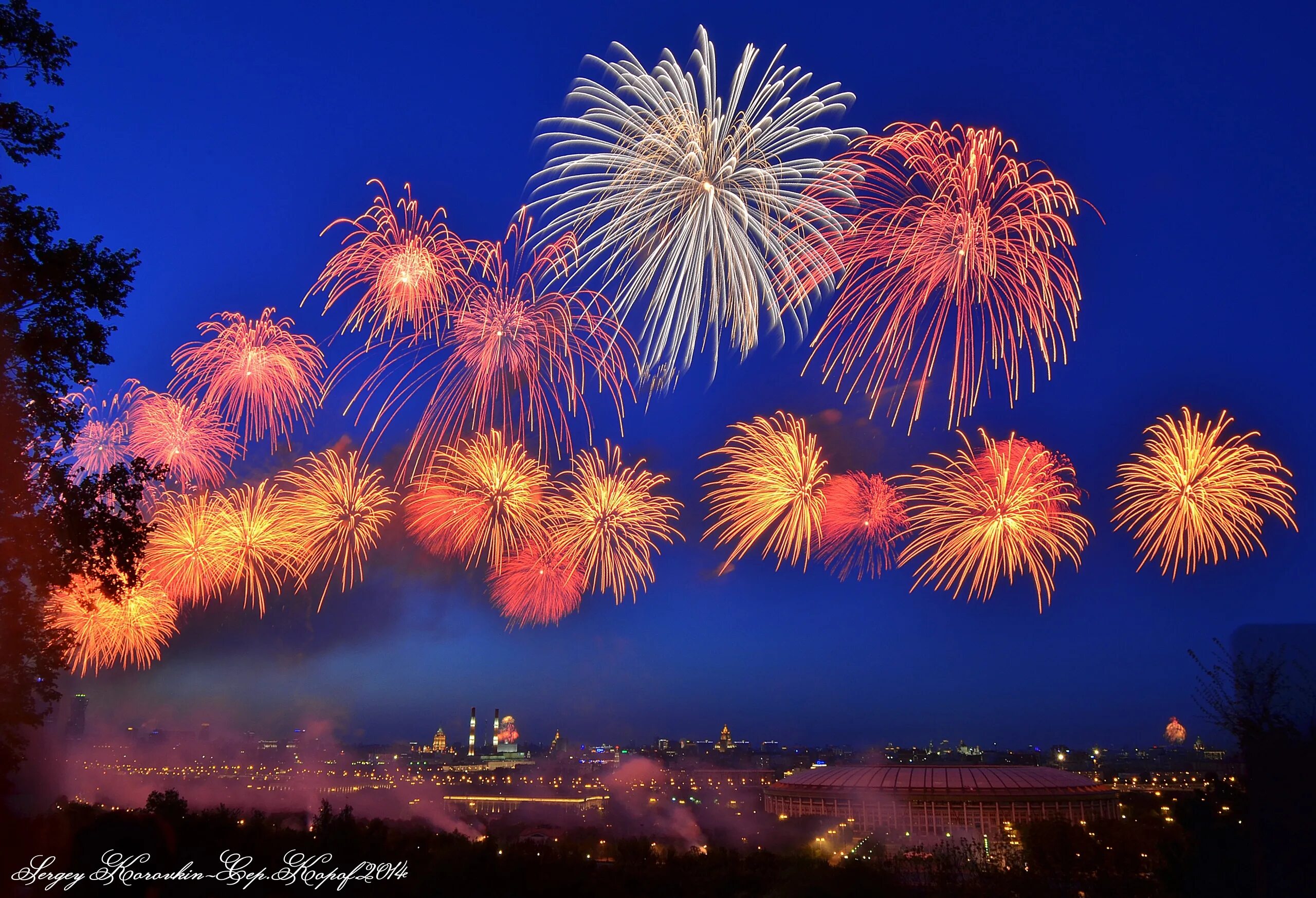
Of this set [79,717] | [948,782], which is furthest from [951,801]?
[79,717]

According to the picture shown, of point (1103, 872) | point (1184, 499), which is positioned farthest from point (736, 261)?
point (1103, 872)

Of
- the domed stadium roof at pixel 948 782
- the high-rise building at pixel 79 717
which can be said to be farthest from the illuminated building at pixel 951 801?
the high-rise building at pixel 79 717

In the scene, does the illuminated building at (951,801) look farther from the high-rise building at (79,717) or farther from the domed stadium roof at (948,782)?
the high-rise building at (79,717)

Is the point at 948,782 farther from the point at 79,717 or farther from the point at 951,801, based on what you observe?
the point at 79,717

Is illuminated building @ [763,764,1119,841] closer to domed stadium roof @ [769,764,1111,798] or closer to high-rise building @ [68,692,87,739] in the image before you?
domed stadium roof @ [769,764,1111,798]

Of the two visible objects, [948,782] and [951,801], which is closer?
[951,801]

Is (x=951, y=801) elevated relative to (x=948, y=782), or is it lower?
lower
